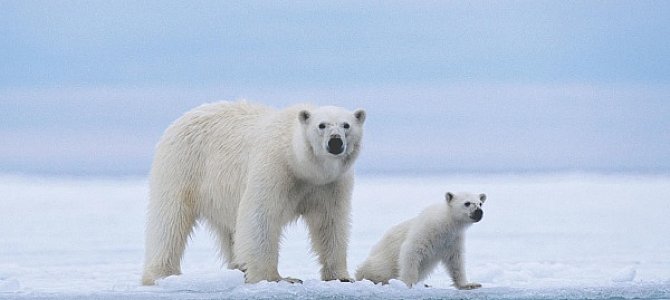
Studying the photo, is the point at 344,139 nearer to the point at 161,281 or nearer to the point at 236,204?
the point at 236,204

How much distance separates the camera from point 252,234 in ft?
22.5

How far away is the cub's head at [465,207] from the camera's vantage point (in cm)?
749

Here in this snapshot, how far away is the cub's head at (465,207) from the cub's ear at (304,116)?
153 cm

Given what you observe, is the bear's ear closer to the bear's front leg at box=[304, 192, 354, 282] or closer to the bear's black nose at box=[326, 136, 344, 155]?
the bear's black nose at box=[326, 136, 344, 155]

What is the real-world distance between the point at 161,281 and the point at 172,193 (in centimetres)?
72

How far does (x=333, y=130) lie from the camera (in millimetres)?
6359

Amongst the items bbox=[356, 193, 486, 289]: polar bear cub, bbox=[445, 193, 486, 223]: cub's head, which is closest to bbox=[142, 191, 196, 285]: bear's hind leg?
bbox=[356, 193, 486, 289]: polar bear cub

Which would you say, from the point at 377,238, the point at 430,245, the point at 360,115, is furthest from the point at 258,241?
the point at 377,238

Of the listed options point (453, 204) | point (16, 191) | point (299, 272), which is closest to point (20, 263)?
point (299, 272)

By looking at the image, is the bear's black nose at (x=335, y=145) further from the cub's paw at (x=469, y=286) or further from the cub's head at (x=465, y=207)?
the cub's paw at (x=469, y=286)

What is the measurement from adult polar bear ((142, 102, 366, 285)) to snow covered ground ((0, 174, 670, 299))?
0.26 meters

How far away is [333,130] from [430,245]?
4.86 ft

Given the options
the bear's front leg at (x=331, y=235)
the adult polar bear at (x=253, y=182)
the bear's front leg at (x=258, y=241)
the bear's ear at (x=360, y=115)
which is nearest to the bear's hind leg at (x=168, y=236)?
the adult polar bear at (x=253, y=182)

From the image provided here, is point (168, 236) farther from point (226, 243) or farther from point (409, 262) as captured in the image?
point (409, 262)
